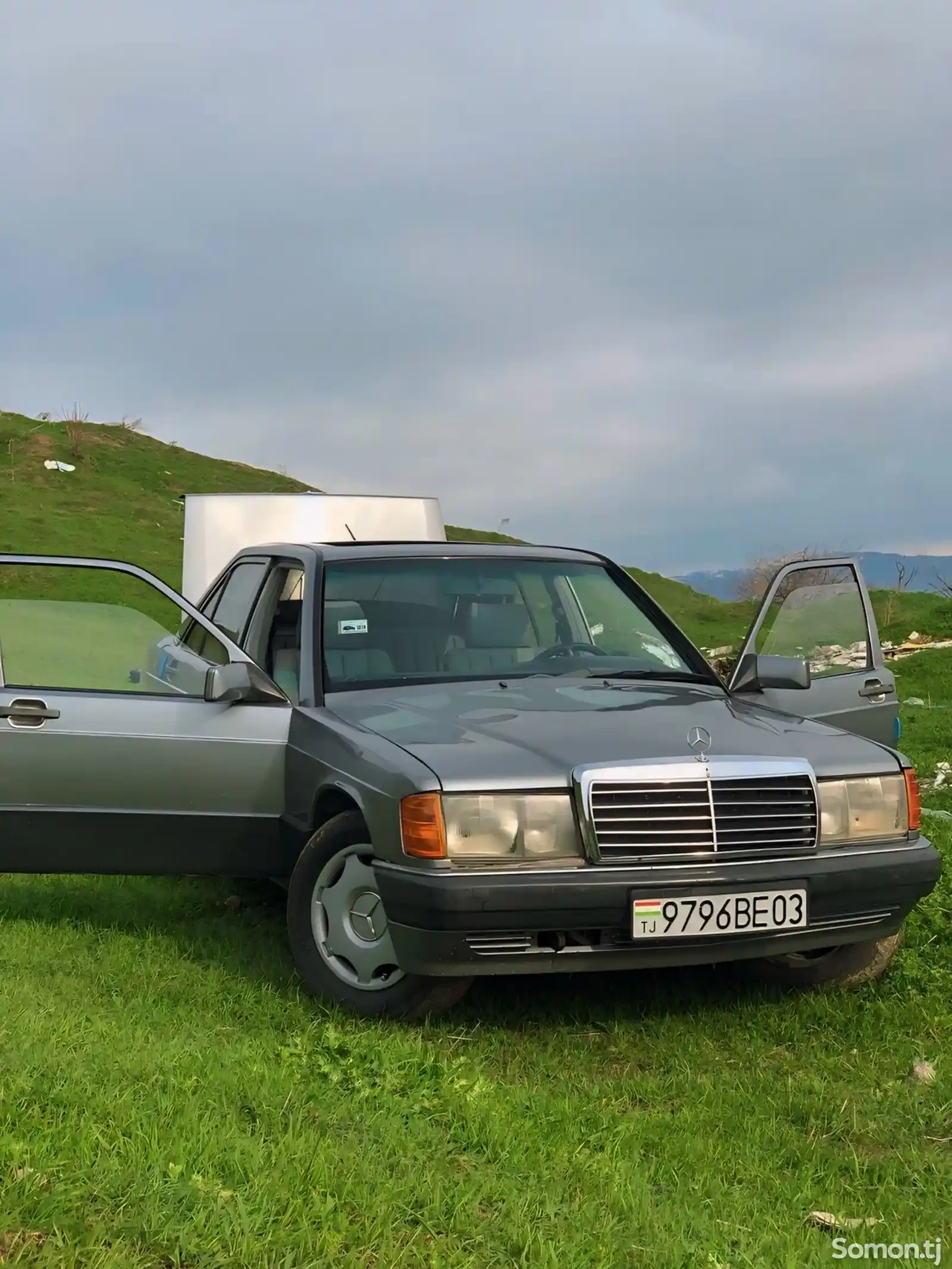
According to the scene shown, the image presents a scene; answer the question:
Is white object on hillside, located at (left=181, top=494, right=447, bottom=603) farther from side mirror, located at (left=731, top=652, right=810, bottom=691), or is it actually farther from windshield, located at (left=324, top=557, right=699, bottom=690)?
side mirror, located at (left=731, top=652, right=810, bottom=691)

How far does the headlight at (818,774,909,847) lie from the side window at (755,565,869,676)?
5.25ft

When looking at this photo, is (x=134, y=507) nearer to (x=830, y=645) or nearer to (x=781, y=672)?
(x=830, y=645)

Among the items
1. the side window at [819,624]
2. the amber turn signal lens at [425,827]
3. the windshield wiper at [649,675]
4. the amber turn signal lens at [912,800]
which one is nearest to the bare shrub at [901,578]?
the side window at [819,624]

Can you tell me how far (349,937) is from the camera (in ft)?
15.3

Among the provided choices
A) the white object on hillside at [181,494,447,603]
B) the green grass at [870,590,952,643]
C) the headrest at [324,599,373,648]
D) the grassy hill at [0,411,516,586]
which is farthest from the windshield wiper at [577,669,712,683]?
the grassy hill at [0,411,516,586]

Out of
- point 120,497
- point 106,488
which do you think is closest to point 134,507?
point 120,497

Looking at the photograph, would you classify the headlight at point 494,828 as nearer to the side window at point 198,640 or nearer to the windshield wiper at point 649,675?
the windshield wiper at point 649,675

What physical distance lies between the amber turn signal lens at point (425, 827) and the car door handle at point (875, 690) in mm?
2767

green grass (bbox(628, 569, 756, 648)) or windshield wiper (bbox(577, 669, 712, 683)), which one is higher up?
windshield wiper (bbox(577, 669, 712, 683))

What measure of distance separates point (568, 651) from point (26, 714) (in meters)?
2.31

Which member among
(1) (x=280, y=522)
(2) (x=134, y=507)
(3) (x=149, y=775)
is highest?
(2) (x=134, y=507)

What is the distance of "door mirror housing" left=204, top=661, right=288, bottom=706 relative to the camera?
17.5 feet

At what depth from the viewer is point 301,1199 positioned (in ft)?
9.81

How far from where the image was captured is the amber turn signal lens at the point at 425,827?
4.18 meters
